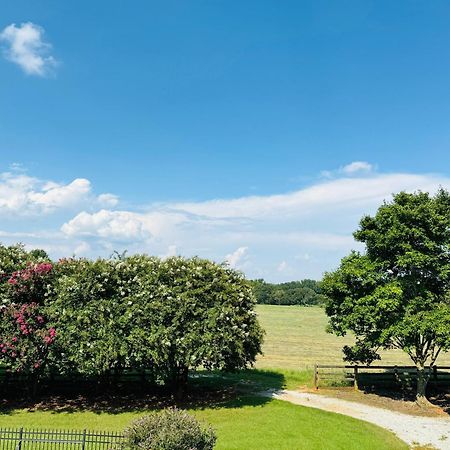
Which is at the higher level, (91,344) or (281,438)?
(91,344)

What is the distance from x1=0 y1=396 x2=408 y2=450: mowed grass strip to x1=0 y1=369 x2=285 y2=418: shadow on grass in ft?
2.10

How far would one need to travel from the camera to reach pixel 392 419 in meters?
25.6

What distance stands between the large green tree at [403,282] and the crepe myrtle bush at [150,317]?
7648 millimetres

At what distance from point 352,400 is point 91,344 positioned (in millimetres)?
17487

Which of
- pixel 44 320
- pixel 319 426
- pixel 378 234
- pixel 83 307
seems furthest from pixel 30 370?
pixel 378 234

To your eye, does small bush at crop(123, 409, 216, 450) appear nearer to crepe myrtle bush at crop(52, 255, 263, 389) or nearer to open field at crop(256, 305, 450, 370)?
crepe myrtle bush at crop(52, 255, 263, 389)

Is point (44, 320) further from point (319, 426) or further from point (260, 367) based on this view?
point (260, 367)

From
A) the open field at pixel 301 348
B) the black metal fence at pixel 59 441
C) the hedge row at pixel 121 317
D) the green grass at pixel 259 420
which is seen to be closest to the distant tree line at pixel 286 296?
the open field at pixel 301 348

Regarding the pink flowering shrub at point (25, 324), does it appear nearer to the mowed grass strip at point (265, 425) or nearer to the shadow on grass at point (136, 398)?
the shadow on grass at point (136, 398)

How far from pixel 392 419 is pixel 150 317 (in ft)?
49.7

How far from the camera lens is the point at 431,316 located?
26.3 metres

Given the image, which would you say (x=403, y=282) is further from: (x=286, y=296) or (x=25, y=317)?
(x=286, y=296)

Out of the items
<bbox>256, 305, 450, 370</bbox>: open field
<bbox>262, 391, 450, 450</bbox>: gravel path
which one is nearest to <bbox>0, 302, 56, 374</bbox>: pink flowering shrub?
<bbox>262, 391, 450, 450</bbox>: gravel path

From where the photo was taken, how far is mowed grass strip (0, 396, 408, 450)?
21.0 m
